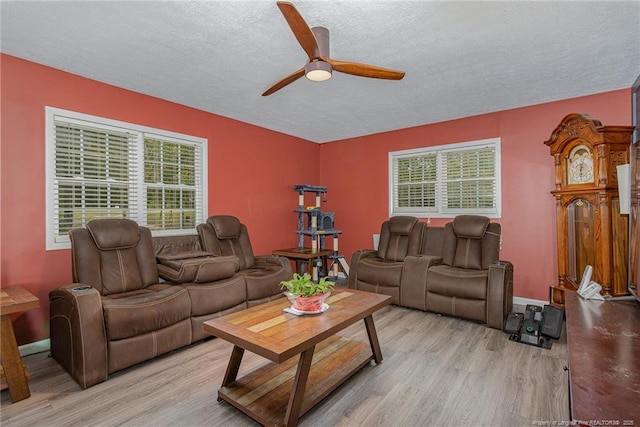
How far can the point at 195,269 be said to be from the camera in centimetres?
295

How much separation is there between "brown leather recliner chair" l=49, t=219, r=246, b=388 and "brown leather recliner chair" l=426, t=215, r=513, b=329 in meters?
2.23

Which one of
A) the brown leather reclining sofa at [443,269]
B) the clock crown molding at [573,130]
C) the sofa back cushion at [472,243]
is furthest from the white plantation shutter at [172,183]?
the clock crown molding at [573,130]

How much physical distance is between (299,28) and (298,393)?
208cm

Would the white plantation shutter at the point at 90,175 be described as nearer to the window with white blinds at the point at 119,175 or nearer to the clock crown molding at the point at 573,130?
the window with white blinds at the point at 119,175

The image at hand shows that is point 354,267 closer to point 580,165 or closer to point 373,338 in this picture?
point 373,338

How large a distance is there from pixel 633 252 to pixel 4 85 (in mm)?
4873

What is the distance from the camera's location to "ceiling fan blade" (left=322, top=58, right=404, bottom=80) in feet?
7.10

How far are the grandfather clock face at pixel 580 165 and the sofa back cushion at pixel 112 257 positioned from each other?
4.34 meters

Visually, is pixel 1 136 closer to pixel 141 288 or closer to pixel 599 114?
pixel 141 288

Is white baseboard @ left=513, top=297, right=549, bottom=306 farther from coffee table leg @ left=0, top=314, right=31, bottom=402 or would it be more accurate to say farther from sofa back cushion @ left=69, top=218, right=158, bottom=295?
coffee table leg @ left=0, top=314, right=31, bottom=402

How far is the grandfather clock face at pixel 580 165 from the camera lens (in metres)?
3.01

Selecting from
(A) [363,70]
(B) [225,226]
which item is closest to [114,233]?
(B) [225,226]

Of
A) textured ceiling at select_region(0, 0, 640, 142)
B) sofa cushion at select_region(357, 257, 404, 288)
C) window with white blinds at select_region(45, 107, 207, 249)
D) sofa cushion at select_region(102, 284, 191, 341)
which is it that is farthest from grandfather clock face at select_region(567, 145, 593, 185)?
window with white blinds at select_region(45, 107, 207, 249)

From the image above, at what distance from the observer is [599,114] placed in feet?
11.4
